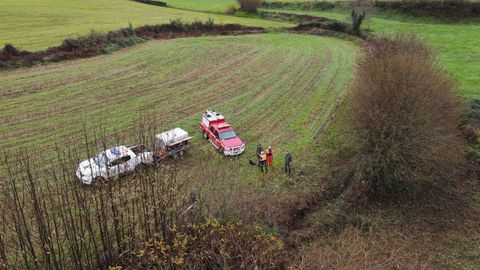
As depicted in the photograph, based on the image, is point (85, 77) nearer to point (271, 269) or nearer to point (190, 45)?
point (190, 45)

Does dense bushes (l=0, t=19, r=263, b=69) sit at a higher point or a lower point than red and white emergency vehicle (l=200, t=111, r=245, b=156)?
higher

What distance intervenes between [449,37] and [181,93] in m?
35.1

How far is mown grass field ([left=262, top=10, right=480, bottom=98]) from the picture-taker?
33.1 meters

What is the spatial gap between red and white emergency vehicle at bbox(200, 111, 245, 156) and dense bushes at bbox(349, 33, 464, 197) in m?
6.78

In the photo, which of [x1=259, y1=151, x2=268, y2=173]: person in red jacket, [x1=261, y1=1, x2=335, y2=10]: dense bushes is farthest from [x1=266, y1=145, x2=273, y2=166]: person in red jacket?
[x1=261, y1=1, x2=335, y2=10]: dense bushes

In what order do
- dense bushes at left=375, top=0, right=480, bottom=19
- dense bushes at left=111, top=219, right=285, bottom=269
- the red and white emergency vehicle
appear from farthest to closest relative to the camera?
dense bushes at left=375, top=0, right=480, bottom=19, the red and white emergency vehicle, dense bushes at left=111, top=219, right=285, bottom=269

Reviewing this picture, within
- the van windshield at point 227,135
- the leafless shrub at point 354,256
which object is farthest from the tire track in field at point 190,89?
the leafless shrub at point 354,256

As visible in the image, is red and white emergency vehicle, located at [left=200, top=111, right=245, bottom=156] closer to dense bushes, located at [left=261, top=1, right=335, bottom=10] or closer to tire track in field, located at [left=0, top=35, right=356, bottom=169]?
tire track in field, located at [left=0, top=35, right=356, bottom=169]

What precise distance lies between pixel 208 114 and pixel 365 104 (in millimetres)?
10057

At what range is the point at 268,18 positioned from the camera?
2803 inches

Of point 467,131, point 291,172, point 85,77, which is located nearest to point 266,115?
point 291,172

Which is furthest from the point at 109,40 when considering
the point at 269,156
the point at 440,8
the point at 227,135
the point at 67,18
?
the point at 440,8

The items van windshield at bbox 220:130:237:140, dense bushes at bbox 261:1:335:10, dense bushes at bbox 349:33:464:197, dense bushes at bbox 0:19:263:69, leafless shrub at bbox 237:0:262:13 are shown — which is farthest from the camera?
leafless shrub at bbox 237:0:262:13

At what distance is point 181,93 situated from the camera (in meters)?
33.1
